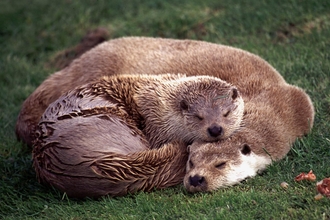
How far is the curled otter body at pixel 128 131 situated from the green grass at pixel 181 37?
0.16 m

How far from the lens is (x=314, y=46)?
7.52 meters

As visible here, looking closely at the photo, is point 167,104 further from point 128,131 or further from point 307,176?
point 307,176

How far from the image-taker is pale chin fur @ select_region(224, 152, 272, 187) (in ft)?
17.0

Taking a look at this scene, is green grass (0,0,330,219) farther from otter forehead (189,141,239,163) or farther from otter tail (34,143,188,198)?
otter forehead (189,141,239,163)

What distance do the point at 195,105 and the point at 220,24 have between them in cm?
315

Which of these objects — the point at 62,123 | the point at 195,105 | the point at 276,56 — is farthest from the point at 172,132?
the point at 276,56

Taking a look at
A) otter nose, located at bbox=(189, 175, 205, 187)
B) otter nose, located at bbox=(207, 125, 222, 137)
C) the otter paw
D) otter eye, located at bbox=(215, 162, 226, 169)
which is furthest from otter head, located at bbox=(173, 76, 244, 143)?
the otter paw

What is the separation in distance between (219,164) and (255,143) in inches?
15.8

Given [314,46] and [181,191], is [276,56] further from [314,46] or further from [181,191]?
[181,191]

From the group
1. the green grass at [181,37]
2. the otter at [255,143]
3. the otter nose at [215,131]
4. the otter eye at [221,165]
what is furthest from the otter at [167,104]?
the green grass at [181,37]

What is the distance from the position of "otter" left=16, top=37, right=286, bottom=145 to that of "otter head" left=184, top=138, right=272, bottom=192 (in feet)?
3.07

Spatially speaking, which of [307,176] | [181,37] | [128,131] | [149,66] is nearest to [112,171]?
[128,131]

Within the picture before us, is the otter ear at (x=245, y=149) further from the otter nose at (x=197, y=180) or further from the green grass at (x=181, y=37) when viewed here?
the otter nose at (x=197, y=180)

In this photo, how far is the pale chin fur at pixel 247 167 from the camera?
204 inches
